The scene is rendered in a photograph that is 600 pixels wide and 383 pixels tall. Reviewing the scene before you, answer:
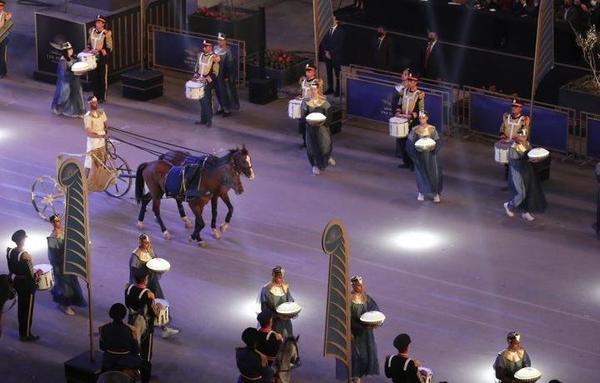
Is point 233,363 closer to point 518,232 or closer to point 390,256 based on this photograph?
point 390,256

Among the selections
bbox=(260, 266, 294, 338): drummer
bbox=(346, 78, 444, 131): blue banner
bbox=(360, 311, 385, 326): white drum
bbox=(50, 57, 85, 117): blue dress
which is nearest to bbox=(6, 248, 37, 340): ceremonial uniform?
bbox=(260, 266, 294, 338): drummer

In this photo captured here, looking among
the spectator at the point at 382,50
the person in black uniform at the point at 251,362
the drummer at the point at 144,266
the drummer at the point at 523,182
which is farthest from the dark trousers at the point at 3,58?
the person in black uniform at the point at 251,362

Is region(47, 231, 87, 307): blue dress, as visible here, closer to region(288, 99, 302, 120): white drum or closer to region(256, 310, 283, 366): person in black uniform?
region(256, 310, 283, 366): person in black uniform

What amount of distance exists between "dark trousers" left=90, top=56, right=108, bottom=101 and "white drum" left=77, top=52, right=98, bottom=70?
1098 mm

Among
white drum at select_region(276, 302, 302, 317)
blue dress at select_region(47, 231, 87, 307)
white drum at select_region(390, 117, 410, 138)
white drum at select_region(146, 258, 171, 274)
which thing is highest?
white drum at select_region(146, 258, 171, 274)

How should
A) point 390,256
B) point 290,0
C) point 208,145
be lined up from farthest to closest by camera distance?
point 290,0
point 208,145
point 390,256

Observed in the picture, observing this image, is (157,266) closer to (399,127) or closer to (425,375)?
(425,375)

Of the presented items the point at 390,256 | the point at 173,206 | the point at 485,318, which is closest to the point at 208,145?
the point at 173,206

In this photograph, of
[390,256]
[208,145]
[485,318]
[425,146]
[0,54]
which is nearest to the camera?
[485,318]

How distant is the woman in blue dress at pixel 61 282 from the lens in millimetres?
26438

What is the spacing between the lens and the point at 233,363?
25531mm

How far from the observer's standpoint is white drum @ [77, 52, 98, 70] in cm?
3550

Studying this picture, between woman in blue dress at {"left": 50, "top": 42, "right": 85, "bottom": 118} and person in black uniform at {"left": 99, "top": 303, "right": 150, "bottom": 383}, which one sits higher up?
person in black uniform at {"left": 99, "top": 303, "right": 150, "bottom": 383}

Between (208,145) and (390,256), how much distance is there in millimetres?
6773
